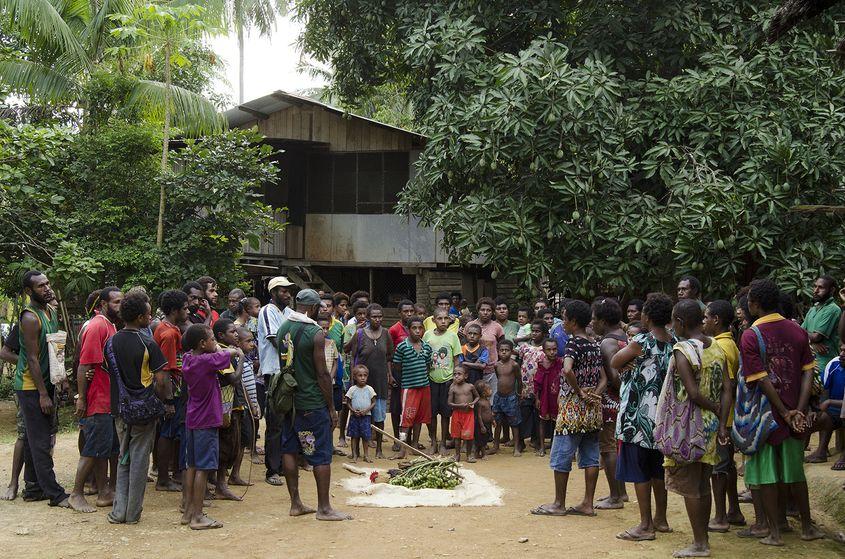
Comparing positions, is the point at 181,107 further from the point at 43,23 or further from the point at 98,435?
the point at 98,435

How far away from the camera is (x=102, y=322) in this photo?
274 inches

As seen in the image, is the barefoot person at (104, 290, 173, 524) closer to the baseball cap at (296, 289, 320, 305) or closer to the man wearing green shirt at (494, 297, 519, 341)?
the baseball cap at (296, 289, 320, 305)

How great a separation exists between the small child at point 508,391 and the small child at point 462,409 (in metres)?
0.57

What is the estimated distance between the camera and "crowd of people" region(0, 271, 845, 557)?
5.80m

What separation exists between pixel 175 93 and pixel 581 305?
9.61 metres

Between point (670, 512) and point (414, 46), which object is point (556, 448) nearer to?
point (670, 512)

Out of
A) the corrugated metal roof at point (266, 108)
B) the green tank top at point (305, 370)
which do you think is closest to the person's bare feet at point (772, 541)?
the green tank top at point (305, 370)

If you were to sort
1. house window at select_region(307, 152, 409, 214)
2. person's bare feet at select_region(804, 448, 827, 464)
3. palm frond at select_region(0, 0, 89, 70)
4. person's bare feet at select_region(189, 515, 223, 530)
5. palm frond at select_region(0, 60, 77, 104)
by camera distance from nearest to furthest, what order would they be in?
person's bare feet at select_region(189, 515, 223, 530), person's bare feet at select_region(804, 448, 827, 464), palm frond at select_region(0, 0, 89, 70), palm frond at select_region(0, 60, 77, 104), house window at select_region(307, 152, 409, 214)

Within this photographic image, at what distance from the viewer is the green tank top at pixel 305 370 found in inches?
263

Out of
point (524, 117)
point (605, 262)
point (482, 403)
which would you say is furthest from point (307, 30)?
point (482, 403)

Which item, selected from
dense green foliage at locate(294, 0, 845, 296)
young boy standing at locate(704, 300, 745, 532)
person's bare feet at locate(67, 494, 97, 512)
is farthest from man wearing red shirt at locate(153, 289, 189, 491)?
dense green foliage at locate(294, 0, 845, 296)

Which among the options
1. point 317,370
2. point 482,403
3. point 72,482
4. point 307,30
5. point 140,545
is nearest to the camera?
point 140,545

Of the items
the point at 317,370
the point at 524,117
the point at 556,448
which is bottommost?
the point at 556,448

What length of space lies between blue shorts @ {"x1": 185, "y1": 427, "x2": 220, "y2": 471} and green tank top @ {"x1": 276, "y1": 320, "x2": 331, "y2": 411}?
2.32 ft
